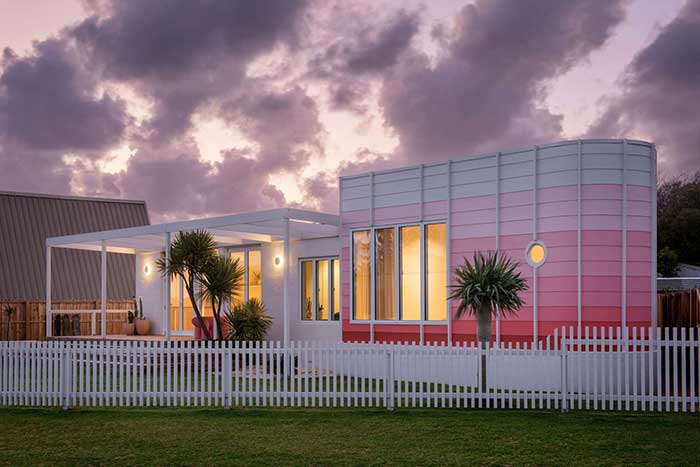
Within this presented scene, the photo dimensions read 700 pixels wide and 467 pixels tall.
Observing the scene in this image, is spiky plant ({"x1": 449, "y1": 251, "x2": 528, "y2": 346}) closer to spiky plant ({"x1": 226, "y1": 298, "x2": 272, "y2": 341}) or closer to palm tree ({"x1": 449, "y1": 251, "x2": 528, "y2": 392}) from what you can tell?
palm tree ({"x1": 449, "y1": 251, "x2": 528, "y2": 392})

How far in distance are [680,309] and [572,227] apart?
344 centimetres

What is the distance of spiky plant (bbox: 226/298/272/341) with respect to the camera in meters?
16.4

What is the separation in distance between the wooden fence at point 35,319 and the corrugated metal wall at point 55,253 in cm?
421

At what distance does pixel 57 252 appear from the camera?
29.5 metres

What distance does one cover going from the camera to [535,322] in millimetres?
12703

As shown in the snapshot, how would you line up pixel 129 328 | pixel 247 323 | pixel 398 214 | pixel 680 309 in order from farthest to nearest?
pixel 129 328 < pixel 247 323 < pixel 398 214 < pixel 680 309

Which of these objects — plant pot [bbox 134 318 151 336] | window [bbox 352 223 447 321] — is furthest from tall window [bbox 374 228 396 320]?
plant pot [bbox 134 318 151 336]

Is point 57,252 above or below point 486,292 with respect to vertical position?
above

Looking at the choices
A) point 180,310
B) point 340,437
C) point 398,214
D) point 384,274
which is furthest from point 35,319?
point 340,437

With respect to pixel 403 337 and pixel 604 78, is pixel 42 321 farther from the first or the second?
pixel 604 78

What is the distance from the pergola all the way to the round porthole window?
4298 mm

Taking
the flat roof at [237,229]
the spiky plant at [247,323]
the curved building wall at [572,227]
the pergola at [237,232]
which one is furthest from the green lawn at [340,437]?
the spiky plant at [247,323]

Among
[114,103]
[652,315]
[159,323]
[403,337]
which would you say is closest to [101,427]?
[403,337]

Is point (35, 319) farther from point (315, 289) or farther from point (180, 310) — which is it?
point (315, 289)
